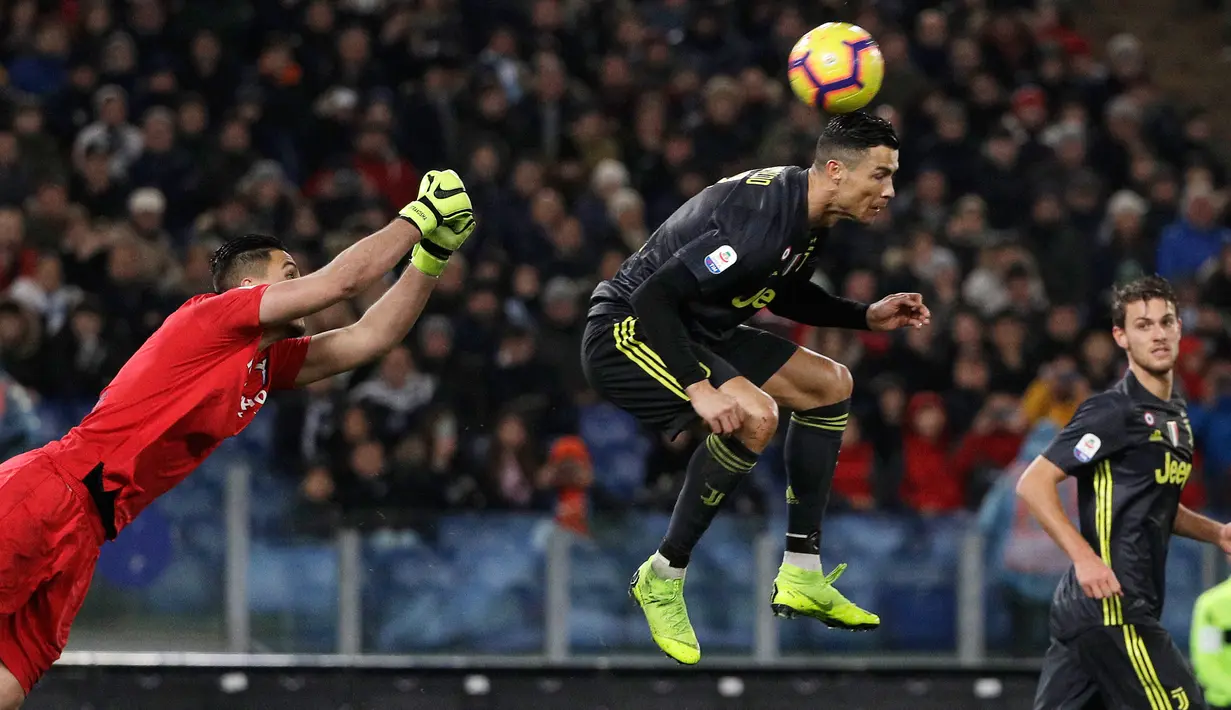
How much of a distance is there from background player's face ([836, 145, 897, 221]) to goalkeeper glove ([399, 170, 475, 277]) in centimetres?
121

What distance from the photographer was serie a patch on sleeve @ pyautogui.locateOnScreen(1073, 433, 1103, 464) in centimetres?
640

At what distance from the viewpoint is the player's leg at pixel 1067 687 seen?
655 cm

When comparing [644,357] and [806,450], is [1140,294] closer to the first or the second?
[806,450]

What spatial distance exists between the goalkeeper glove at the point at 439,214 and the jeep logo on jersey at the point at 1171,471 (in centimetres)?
264

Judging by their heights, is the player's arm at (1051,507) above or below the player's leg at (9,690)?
above

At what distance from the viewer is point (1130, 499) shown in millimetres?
6426

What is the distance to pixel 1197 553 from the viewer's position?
9.30m

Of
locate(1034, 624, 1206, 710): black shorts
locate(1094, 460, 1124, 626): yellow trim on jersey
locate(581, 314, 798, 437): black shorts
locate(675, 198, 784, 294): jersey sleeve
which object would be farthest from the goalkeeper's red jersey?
locate(1034, 624, 1206, 710): black shorts

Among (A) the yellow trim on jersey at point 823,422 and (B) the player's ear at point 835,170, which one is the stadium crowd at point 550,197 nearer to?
(A) the yellow trim on jersey at point 823,422

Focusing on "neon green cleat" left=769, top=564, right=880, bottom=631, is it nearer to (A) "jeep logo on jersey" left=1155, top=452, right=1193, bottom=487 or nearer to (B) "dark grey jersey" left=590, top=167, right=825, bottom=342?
(B) "dark grey jersey" left=590, top=167, right=825, bottom=342

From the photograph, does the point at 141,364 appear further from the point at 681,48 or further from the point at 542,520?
the point at 681,48

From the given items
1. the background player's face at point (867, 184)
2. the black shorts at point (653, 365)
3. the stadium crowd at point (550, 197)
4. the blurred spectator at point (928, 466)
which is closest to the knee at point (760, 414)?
the black shorts at point (653, 365)

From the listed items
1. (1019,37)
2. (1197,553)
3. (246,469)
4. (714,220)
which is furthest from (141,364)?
(1019,37)

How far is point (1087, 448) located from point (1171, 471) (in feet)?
1.09
